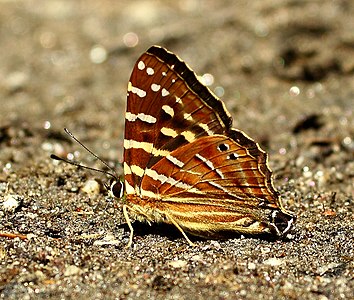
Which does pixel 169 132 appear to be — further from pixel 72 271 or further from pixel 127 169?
pixel 72 271

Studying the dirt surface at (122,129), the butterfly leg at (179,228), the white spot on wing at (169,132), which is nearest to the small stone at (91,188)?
the dirt surface at (122,129)

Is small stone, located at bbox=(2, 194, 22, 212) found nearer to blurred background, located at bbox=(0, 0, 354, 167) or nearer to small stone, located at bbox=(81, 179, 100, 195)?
small stone, located at bbox=(81, 179, 100, 195)

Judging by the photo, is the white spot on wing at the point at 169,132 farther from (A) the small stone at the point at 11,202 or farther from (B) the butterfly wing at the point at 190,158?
(A) the small stone at the point at 11,202

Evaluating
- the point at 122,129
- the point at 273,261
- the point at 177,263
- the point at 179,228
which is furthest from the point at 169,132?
the point at 122,129

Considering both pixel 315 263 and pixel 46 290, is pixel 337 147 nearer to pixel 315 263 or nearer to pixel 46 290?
pixel 315 263

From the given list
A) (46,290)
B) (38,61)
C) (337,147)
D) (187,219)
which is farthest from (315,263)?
(38,61)

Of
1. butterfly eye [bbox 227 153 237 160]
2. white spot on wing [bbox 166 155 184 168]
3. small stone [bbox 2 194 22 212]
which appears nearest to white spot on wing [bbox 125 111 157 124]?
white spot on wing [bbox 166 155 184 168]
